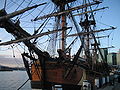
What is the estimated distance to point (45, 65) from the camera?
45.5 feet

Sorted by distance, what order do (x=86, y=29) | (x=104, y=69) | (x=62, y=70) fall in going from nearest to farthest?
(x=62, y=70) < (x=104, y=69) < (x=86, y=29)

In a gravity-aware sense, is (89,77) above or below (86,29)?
below

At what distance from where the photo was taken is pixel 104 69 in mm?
27609

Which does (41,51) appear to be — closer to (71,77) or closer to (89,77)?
(71,77)

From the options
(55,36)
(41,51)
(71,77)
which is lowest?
(71,77)

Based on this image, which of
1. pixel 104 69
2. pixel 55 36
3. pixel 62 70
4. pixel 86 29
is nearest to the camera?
pixel 62 70

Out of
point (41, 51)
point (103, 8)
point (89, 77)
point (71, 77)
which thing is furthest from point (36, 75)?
point (103, 8)

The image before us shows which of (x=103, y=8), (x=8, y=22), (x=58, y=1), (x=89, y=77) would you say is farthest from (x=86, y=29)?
(x=8, y=22)

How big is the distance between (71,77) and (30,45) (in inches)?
193

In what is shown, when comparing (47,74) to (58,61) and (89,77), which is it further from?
(89,77)

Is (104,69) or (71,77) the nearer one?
(71,77)

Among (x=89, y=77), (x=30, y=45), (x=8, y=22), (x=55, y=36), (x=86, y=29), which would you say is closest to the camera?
(x=8, y=22)

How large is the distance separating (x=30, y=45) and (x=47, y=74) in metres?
3.27

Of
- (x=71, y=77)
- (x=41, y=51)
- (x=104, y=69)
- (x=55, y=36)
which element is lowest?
(x=104, y=69)
